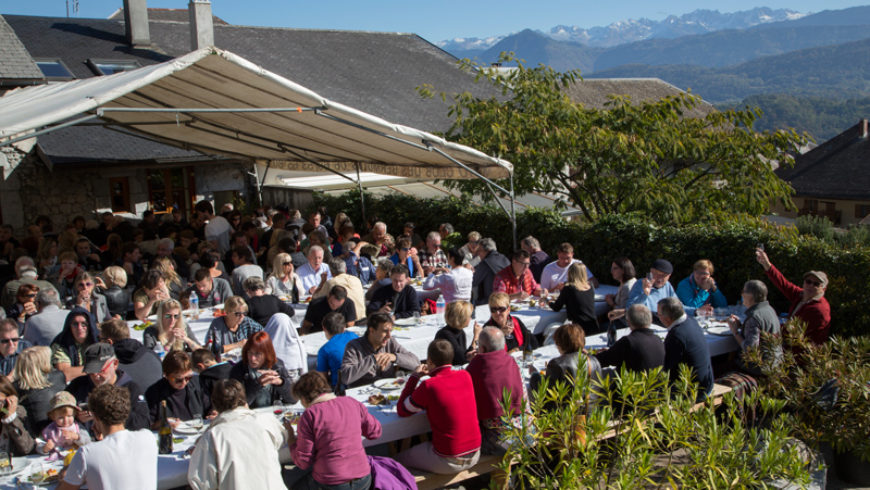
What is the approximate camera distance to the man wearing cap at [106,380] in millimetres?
4676

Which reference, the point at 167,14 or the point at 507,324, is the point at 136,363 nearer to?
the point at 507,324

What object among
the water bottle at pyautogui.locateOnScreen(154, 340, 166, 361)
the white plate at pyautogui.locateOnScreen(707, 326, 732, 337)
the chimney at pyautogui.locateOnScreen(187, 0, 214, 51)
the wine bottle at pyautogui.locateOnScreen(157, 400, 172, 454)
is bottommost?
the white plate at pyautogui.locateOnScreen(707, 326, 732, 337)

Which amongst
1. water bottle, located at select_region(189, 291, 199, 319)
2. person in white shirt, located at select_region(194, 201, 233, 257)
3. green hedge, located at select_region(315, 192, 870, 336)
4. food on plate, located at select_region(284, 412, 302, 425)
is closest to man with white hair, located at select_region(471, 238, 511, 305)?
green hedge, located at select_region(315, 192, 870, 336)

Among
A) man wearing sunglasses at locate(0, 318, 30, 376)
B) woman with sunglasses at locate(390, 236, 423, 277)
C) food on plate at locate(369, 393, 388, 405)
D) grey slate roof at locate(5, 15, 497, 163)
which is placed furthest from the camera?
grey slate roof at locate(5, 15, 497, 163)

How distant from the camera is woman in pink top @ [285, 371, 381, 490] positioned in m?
4.18

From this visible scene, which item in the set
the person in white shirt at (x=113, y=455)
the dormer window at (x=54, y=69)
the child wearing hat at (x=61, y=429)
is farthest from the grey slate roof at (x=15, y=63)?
the person in white shirt at (x=113, y=455)

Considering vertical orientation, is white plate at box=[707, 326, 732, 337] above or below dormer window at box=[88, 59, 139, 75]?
below

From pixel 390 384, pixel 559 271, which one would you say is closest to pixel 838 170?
pixel 559 271

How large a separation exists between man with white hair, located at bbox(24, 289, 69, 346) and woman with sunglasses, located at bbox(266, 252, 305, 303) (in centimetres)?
228

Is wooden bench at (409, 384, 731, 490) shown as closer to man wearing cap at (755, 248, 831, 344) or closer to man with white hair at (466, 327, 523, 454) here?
man with white hair at (466, 327, 523, 454)

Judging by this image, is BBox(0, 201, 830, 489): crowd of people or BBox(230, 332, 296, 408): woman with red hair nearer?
BBox(0, 201, 830, 489): crowd of people

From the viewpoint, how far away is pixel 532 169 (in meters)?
12.2

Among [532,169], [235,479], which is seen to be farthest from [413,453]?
[532,169]

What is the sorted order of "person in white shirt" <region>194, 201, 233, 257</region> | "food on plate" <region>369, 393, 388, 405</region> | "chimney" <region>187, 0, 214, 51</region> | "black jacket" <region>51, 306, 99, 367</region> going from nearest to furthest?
1. "food on plate" <region>369, 393, 388, 405</region>
2. "black jacket" <region>51, 306, 99, 367</region>
3. "person in white shirt" <region>194, 201, 233, 257</region>
4. "chimney" <region>187, 0, 214, 51</region>
